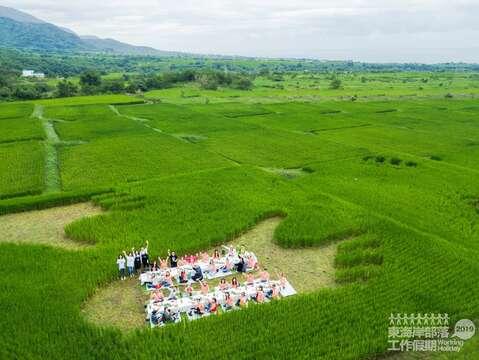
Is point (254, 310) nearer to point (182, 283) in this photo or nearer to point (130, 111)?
point (182, 283)

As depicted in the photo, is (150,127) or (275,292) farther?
(150,127)

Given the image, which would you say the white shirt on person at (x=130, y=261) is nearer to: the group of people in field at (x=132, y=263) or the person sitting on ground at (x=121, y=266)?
the group of people in field at (x=132, y=263)

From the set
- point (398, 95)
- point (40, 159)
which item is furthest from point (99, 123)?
point (398, 95)

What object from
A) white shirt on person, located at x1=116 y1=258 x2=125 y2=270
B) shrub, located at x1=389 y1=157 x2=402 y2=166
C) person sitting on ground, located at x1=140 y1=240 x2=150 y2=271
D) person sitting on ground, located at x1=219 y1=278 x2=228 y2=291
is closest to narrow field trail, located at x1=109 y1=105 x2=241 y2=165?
shrub, located at x1=389 y1=157 x2=402 y2=166

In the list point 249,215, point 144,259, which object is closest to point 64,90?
point 249,215

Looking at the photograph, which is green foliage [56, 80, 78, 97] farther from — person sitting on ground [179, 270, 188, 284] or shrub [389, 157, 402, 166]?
person sitting on ground [179, 270, 188, 284]

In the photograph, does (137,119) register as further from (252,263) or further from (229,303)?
(229,303)

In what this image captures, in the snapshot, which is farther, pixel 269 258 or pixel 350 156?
pixel 350 156
